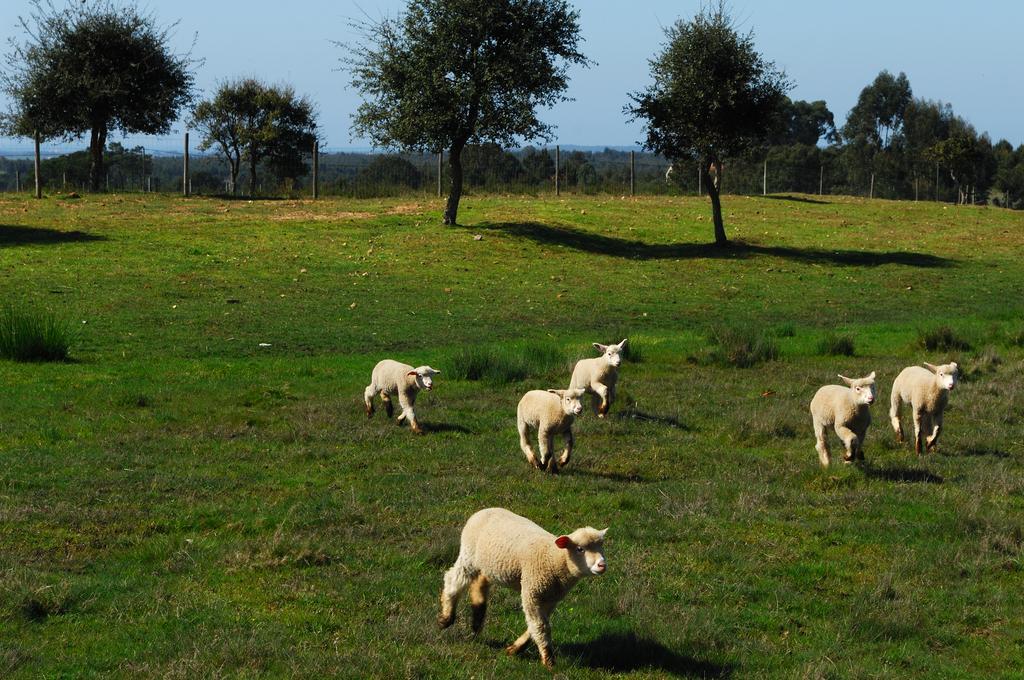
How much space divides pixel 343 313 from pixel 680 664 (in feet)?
71.8

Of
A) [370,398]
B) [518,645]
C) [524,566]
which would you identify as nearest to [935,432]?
[370,398]

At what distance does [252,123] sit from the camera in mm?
68812

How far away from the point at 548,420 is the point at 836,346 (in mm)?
13323

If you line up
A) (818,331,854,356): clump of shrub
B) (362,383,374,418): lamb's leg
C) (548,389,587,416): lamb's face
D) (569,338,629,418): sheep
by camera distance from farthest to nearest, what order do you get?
(818,331,854,356): clump of shrub < (569,338,629,418): sheep < (362,383,374,418): lamb's leg < (548,389,587,416): lamb's face

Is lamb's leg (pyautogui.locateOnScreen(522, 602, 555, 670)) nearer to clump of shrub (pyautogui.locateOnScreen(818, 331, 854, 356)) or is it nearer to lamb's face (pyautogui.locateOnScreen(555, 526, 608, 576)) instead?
lamb's face (pyautogui.locateOnScreen(555, 526, 608, 576))

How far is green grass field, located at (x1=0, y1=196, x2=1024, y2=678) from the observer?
8.63 meters

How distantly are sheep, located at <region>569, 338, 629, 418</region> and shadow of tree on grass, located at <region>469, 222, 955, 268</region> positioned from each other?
957 inches

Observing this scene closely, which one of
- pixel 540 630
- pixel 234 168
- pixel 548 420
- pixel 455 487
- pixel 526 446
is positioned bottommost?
pixel 455 487

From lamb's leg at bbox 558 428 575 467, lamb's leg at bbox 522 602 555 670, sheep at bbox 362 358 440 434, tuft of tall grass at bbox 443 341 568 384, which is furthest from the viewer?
tuft of tall grass at bbox 443 341 568 384

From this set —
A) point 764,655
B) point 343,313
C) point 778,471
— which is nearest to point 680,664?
point 764,655

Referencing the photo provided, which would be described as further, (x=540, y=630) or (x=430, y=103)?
(x=430, y=103)

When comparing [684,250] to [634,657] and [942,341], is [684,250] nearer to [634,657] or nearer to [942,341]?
[942,341]

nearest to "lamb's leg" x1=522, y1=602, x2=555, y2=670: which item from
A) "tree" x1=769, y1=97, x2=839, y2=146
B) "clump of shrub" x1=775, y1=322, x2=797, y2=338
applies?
"clump of shrub" x1=775, y1=322, x2=797, y2=338

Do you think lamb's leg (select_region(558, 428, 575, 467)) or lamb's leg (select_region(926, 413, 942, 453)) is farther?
lamb's leg (select_region(926, 413, 942, 453))
